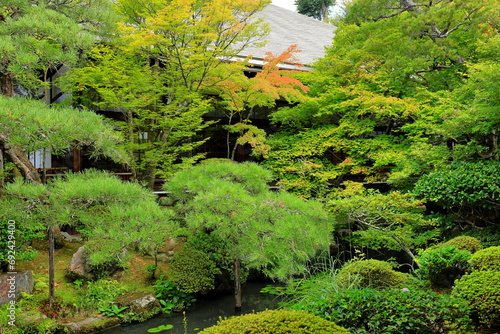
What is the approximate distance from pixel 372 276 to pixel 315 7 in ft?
107

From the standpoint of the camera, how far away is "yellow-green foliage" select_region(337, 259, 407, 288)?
539 centimetres

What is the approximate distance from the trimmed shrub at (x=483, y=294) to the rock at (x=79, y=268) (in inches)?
252

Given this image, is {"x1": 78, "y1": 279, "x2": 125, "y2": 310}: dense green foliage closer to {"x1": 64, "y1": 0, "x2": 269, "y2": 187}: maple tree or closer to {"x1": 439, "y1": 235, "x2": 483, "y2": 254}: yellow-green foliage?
{"x1": 64, "y1": 0, "x2": 269, "y2": 187}: maple tree

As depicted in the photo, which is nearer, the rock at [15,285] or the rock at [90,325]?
the rock at [90,325]

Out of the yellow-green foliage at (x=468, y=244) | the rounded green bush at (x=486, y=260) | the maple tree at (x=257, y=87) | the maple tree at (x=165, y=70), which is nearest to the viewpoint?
the rounded green bush at (x=486, y=260)

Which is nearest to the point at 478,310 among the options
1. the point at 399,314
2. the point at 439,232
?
the point at 399,314

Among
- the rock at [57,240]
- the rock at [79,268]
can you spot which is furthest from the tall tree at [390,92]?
the rock at [57,240]

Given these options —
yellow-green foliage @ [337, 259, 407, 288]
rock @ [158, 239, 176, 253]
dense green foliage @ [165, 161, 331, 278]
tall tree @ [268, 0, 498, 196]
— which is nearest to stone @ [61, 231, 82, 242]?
rock @ [158, 239, 176, 253]

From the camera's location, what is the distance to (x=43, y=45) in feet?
18.6

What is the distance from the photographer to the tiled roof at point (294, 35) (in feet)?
46.2

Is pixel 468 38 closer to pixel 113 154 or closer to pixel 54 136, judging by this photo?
pixel 113 154

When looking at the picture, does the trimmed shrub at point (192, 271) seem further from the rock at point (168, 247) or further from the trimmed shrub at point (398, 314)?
the trimmed shrub at point (398, 314)

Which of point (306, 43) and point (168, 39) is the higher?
point (306, 43)

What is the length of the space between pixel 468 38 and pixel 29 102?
32.5ft
